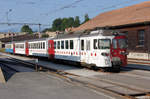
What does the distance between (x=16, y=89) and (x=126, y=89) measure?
15.4ft

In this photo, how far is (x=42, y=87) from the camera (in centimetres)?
1097

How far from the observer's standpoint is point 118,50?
56.2 feet

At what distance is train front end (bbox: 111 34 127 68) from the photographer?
666 inches

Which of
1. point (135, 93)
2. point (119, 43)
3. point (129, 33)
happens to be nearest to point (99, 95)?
point (135, 93)

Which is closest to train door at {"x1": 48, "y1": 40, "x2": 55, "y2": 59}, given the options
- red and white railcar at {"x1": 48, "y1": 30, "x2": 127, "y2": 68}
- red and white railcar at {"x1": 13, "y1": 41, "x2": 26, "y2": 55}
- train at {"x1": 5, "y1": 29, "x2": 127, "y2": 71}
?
train at {"x1": 5, "y1": 29, "x2": 127, "y2": 71}

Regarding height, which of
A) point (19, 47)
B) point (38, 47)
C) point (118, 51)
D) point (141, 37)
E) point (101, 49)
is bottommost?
point (118, 51)

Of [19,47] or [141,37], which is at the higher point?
[141,37]

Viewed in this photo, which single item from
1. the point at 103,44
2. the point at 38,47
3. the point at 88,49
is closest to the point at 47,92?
the point at 103,44

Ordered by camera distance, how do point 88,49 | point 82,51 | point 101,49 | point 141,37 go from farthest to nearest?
1. point 141,37
2. point 82,51
3. point 88,49
4. point 101,49

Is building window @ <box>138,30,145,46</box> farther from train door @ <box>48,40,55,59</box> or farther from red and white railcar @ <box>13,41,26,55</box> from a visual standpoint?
red and white railcar @ <box>13,41,26,55</box>

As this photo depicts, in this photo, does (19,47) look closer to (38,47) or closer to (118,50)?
(38,47)

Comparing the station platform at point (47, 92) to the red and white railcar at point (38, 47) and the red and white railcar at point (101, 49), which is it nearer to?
the red and white railcar at point (101, 49)

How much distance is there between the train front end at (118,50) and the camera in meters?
16.9

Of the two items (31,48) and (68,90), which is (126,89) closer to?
(68,90)
